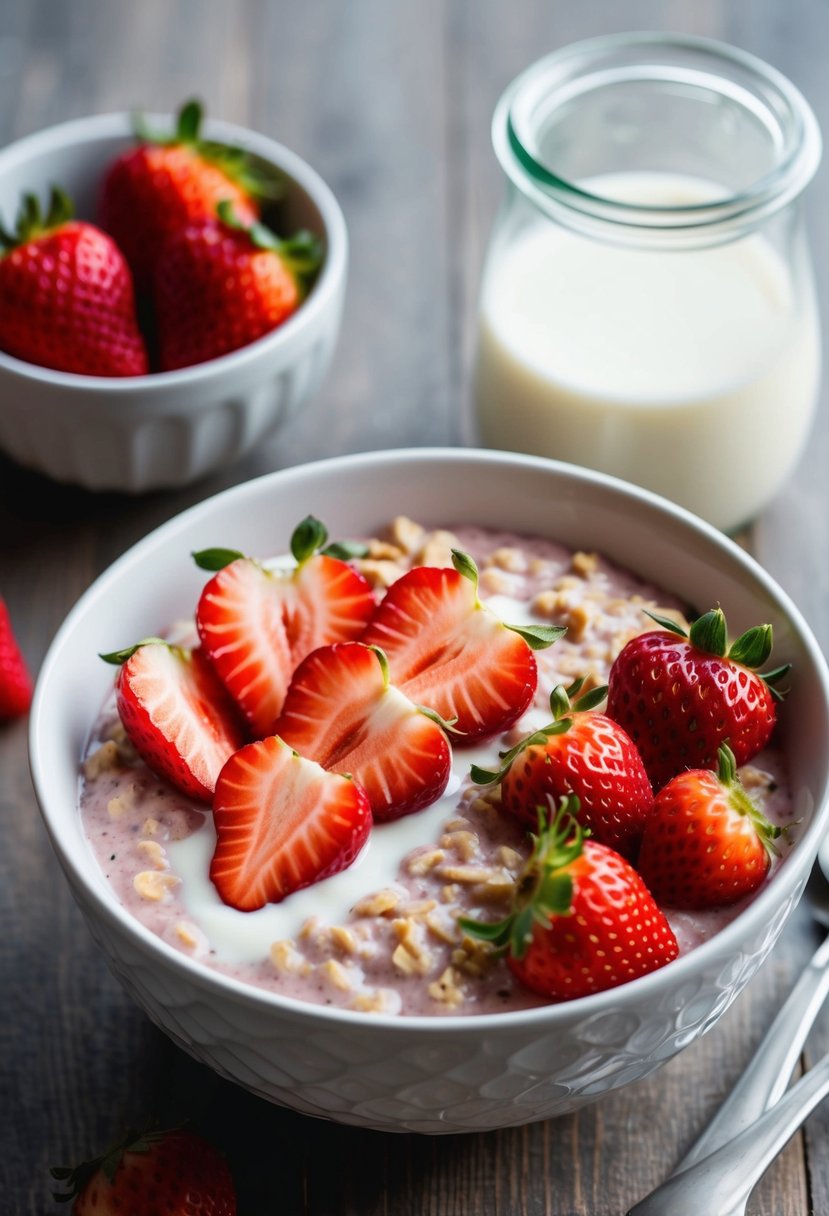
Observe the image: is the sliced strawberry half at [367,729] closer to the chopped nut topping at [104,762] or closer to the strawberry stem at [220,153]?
the chopped nut topping at [104,762]

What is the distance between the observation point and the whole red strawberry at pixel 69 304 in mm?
1752

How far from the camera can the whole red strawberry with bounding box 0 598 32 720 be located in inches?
64.1

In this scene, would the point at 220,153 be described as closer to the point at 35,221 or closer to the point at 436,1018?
the point at 35,221

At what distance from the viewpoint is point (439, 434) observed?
198cm

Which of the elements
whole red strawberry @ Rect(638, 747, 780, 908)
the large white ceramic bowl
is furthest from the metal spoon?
whole red strawberry @ Rect(638, 747, 780, 908)

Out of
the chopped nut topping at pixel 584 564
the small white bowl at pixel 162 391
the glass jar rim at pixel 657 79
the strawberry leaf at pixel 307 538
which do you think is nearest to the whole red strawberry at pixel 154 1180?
the strawberry leaf at pixel 307 538

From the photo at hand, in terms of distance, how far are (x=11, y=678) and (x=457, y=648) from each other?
0.59m

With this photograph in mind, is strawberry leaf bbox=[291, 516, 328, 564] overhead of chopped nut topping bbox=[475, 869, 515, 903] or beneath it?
overhead

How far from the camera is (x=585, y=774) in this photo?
3.80 feet

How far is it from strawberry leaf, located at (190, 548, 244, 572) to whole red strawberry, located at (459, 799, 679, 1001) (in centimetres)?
44

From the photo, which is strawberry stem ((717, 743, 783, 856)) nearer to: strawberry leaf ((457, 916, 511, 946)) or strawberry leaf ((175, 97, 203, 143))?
strawberry leaf ((457, 916, 511, 946))

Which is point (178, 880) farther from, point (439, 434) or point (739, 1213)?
point (439, 434)

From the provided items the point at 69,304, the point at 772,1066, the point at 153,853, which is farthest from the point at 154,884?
the point at 69,304

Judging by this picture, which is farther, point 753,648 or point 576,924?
point 753,648
